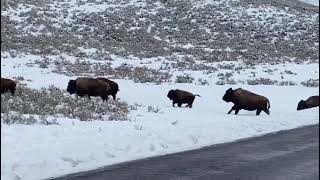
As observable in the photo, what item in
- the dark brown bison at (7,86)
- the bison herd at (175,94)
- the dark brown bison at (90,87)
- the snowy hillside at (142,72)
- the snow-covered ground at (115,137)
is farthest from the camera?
the dark brown bison at (90,87)

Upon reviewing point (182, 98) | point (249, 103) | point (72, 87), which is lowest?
point (72, 87)

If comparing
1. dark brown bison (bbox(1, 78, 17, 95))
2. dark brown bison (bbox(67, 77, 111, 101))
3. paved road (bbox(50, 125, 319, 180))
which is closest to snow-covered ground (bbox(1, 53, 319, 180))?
paved road (bbox(50, 125, 319, 180))

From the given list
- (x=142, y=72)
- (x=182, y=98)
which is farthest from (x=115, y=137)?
(x=142, y=72)

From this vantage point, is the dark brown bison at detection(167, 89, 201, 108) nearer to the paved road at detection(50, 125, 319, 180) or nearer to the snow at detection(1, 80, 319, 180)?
the snow at detection(1, 80, 319, 180)

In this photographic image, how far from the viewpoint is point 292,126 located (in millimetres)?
15242

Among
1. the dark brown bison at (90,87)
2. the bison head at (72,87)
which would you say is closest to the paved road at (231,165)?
the dark brown bison at (90,87)

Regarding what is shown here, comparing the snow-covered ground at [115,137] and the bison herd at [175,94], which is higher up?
the snow-covered ground at [115,137]

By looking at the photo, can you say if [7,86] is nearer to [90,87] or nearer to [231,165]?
[90,87]

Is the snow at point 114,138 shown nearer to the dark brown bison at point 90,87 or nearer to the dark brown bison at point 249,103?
the dark brown bison at point 249,103

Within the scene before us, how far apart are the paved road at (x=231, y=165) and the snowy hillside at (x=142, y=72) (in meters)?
0.55

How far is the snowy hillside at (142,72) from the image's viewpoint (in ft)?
33.8

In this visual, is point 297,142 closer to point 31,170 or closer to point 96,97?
point 31,170

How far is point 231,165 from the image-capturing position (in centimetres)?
901

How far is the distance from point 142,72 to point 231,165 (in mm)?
25469
